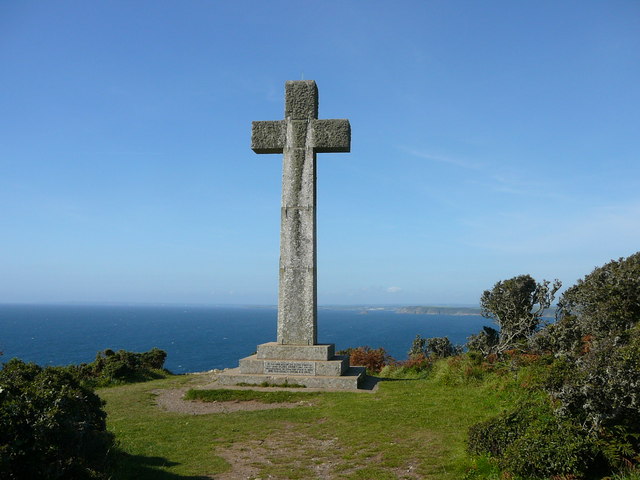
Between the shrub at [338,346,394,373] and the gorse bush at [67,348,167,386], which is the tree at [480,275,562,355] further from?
the gorse bush at [67,348,167,386]

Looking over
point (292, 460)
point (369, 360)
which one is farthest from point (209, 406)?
point (369, 360)

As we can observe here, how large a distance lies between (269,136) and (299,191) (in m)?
1.92

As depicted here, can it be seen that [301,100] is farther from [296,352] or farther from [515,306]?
[515,306]

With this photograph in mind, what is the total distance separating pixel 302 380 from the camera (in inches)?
481

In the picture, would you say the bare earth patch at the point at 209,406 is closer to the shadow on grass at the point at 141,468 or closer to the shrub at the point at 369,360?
the shadow on grass at the point at 141,468

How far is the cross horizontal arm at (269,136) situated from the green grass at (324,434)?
6.72 meters

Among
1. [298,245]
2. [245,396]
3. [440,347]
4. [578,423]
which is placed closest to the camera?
[578,423]

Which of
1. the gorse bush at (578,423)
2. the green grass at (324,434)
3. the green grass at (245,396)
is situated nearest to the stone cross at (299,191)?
the green grass at (245,396)

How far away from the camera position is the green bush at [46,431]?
15.1ft

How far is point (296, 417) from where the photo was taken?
31.7 ft

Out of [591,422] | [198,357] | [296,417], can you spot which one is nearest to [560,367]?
[591,422]

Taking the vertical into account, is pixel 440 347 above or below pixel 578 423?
below

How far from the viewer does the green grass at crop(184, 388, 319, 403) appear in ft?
37.0

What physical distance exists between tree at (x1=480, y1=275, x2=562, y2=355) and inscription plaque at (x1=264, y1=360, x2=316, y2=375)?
6314 mm
